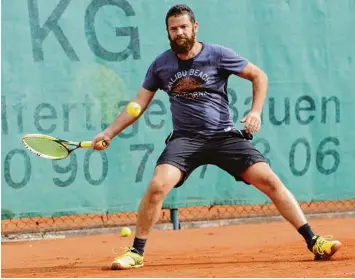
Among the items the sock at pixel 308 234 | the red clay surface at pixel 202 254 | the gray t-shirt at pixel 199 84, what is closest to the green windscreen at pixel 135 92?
the red clay surface at pixel 202 254

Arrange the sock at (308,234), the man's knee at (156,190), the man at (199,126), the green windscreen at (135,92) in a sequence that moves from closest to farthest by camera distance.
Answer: the man's knee at (156,190) < the man at (199,126) < the sock at (308,234) < the green windscreen at (135,92)

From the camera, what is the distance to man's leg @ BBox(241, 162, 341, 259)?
20.9 feet

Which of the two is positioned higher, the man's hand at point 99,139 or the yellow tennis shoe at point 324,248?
the man's hand at point 99,139

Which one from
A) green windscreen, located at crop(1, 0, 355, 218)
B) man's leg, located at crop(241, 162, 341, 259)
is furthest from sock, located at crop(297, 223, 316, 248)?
green windscreen, located at crop(1, 0, 355, 218)

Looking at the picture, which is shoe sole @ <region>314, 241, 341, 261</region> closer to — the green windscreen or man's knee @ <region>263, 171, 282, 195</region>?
man's knee @ <region>263, 171, 282, 195</region>

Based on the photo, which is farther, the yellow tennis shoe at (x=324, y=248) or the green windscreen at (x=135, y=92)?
the green windscreen at (x=135, y=92)

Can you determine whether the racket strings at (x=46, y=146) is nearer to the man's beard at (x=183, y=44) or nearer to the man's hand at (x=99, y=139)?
the man's hand at (x=99, y=139)

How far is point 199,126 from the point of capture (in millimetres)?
6375

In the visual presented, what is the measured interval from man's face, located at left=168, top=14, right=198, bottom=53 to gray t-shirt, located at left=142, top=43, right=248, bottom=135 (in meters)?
0.11

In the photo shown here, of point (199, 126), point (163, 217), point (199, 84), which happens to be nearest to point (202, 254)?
point (199, 126)

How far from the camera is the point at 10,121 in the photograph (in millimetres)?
8562

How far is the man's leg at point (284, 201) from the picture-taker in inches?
250

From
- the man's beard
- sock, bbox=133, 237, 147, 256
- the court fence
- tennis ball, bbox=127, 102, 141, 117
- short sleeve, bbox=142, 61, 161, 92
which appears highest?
the man's beard

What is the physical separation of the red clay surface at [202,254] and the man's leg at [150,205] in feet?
0.33
